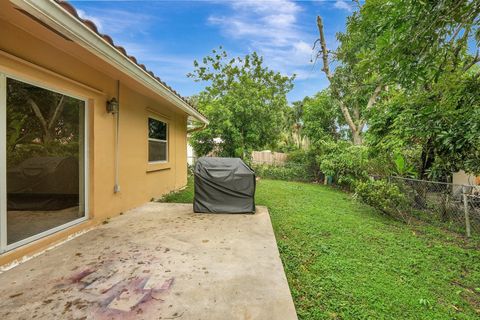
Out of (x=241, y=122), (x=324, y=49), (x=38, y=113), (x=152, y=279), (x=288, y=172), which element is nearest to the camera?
(x=152, y=279)

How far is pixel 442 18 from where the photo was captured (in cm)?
245

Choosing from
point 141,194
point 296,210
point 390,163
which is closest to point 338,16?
point 390,163

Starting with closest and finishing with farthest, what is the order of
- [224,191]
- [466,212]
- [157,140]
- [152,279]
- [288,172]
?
[152,279] < [466,212] < [224,191] < [157,140] < [288,172]

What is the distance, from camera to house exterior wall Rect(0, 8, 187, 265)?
2.54 m

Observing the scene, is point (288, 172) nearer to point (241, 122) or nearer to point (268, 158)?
point (268, 158)

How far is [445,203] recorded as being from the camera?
210 inches

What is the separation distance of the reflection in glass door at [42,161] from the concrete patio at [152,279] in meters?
0.66

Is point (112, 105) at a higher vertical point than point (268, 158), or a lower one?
higher

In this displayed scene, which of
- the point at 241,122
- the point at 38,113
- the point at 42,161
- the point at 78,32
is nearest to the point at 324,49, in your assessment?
the point at 241,122

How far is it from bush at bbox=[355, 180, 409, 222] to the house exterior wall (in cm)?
555

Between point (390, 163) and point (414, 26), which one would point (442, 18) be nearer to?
point (414, 26)

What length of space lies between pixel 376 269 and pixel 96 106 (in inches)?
190

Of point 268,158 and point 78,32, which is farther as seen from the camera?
point 268,158

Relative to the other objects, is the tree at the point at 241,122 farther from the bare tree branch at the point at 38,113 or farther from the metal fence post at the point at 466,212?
the metal fence post at the point at 466,212
